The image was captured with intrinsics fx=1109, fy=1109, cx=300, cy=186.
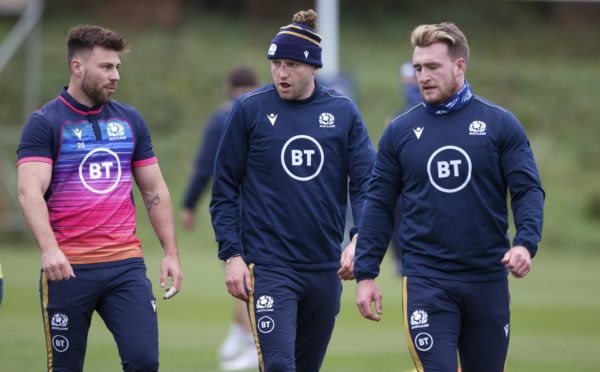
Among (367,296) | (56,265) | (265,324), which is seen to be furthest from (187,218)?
(367,296)

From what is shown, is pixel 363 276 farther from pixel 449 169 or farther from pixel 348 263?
pixel 449 169

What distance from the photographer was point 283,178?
6.72 metres

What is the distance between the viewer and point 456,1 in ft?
117

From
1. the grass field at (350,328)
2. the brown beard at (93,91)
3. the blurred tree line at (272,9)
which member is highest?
the blurred tree line at (272,9)

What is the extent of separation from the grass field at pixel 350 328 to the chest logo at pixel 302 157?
3.82m

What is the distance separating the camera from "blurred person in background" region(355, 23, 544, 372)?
598 centimetres

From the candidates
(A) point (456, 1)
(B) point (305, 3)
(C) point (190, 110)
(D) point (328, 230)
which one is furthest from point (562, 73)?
(D) point (328, 230)

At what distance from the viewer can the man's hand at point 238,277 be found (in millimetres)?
6543

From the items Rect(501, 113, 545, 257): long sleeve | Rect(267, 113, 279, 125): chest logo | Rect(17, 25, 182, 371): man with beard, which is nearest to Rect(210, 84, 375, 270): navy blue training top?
Rect(267, 113, 279, 125): chest logo

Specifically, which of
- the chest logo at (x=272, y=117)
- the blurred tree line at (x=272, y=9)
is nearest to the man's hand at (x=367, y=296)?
the chest logo at (x=272, y=117)

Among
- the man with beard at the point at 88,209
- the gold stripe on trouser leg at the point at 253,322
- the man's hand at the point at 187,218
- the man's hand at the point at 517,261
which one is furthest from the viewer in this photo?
the man's hand at the point at 187,218

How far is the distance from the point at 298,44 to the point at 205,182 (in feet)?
14.8

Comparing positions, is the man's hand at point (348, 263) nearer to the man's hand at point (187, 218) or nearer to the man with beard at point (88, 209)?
the man with beard at point (88, 209)

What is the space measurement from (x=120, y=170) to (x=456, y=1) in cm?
3010
